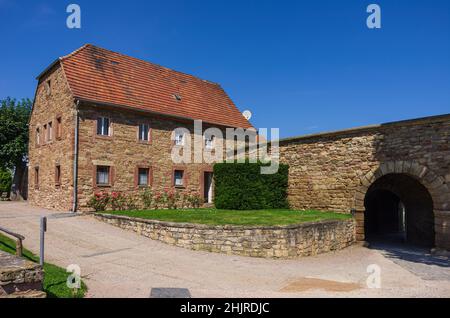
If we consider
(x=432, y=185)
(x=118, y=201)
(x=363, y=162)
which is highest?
(x=363, y=162)

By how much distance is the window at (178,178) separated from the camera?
66.9ft

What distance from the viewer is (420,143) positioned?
13516 mm

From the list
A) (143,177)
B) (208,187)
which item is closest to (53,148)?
(143,177)

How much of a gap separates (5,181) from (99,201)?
54.8ft

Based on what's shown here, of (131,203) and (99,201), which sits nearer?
(99,201)

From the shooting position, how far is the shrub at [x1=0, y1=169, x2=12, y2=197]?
28297 mm

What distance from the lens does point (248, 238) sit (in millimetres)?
10797

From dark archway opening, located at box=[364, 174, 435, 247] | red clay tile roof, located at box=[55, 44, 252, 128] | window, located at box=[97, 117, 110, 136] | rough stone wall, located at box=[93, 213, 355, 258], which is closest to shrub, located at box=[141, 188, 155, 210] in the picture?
window, located at box=[97, 117, 110, 136]

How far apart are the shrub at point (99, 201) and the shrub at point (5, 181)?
16.5 metres

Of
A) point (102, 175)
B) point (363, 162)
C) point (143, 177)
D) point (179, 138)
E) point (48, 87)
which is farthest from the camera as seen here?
point (179, 138)

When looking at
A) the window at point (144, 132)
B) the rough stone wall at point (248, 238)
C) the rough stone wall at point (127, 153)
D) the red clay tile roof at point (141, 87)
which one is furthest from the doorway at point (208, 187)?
Result: the rough stone wall at point (248, 238)

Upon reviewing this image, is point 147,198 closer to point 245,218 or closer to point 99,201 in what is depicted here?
point 99,201

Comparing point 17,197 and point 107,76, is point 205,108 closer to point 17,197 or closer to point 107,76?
point 107,76

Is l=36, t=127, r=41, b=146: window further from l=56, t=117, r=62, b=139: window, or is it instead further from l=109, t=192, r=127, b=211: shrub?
l=109, t=192, r=127, b=211: shrub
